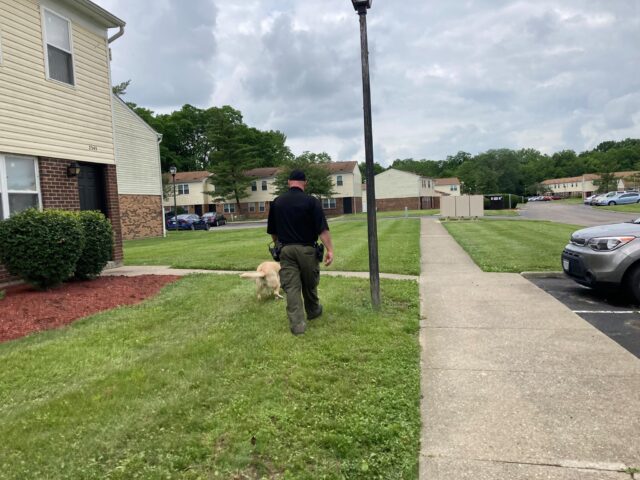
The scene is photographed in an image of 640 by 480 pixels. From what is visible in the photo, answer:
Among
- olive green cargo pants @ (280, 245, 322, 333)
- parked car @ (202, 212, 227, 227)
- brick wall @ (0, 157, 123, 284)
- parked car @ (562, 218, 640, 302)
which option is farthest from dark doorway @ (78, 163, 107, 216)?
parked car @ (202, 212, 227, 227)

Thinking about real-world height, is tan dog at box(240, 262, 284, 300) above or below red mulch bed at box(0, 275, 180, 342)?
above

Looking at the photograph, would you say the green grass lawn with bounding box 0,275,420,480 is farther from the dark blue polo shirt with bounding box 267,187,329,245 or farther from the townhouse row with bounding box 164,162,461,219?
the townhouse row with bounding box 164,162,461,219

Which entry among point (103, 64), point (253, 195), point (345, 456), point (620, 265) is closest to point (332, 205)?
point (253, 195)

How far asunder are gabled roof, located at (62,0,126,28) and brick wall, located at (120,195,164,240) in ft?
48.7

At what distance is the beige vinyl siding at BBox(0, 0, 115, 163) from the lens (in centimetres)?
856

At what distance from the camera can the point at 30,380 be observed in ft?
13.6

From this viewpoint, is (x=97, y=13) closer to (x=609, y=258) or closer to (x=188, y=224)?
(x=609, y=258)

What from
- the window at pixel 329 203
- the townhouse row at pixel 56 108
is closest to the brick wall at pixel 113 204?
the townhouse row at pixel 56 108

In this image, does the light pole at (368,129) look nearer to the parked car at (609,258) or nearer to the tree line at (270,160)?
the parked car at (609,258)

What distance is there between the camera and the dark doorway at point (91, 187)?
10656mm

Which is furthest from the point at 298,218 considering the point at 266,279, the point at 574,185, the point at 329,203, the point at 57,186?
the point at 574,185

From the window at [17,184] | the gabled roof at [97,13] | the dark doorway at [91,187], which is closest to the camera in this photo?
the window at [17,184]

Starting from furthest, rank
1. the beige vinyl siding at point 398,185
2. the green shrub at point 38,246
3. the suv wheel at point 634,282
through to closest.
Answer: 1. the beige vinyl siding at point 398,185
2. the green shrub at point 38,246
3. the suv wheel at point 634,282

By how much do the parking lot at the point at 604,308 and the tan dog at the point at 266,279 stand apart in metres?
4.13
